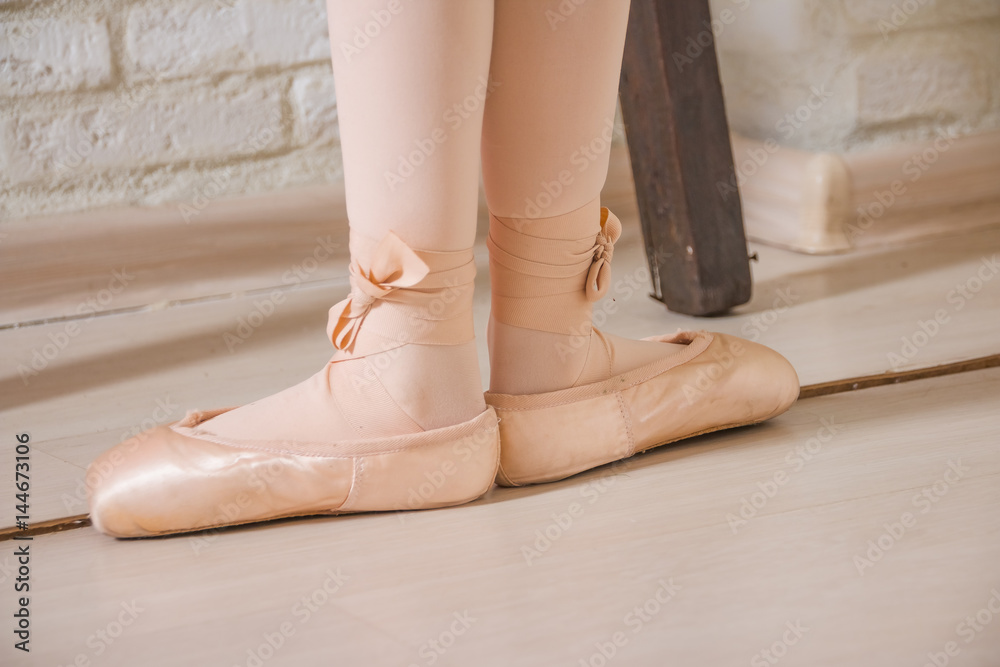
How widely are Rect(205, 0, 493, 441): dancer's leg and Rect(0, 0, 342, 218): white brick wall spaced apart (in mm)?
720

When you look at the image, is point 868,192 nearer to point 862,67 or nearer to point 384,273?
point 862,67

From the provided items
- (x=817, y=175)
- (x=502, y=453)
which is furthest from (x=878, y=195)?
(x=502, y=453)

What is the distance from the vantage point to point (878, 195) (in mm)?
1361

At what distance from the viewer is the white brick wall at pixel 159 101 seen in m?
1.13

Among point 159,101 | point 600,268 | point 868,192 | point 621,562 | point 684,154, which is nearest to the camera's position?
point 621,562

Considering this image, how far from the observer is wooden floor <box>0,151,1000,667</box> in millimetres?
451

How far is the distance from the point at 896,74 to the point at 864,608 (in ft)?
3.75

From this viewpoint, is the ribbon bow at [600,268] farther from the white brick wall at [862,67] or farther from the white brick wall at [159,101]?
the white brick wall at [862,67]

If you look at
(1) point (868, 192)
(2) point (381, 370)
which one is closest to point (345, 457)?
(2) point (381, 370)

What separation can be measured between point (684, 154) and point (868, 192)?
508 millimetres

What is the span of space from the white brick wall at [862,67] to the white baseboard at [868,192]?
48 mm

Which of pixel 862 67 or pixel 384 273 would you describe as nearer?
pixel 384 273

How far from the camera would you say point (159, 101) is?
119 centimetres

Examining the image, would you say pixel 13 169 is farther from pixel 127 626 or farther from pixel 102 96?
pixel 127 626
